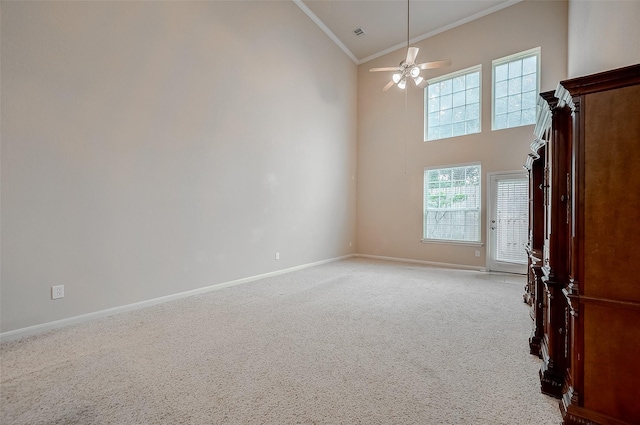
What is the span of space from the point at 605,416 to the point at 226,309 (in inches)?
128

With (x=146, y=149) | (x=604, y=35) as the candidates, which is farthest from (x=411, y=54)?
(x=146, y=149)

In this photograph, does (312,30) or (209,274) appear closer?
(209,274)

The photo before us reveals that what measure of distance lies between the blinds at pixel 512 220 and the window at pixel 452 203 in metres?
0.40

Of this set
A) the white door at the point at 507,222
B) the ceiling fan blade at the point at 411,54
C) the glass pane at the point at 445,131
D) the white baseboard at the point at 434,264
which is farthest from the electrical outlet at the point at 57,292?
the glass pane at the point at 445,131

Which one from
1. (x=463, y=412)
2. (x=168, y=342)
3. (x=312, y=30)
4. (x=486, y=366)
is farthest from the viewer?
(x=312, y=30)

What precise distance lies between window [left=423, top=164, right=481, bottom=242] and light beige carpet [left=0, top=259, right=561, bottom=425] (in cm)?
248

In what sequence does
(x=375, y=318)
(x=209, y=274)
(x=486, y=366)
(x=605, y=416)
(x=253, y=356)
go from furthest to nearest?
(x=209, y=274), (x=375, y=318), (x=253, y=356), (x=486, y=366), (x=605, y=416)

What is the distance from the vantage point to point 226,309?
3.39 metres

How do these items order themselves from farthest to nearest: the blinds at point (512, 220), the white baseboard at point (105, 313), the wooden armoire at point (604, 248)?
the blinds at point (512, 220)
the white baseboard at point (105, 313)
the wooden armoire at point (604, 248)

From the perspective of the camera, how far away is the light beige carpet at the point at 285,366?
1602 mm

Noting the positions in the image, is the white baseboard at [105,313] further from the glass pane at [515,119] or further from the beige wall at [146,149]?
the glass pane at [515,119]

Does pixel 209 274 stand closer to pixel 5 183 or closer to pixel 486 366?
pixel 5 183

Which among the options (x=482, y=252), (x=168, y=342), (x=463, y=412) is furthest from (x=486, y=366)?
(x=482, y=252)

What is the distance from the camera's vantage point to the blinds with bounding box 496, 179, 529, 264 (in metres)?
5.21
